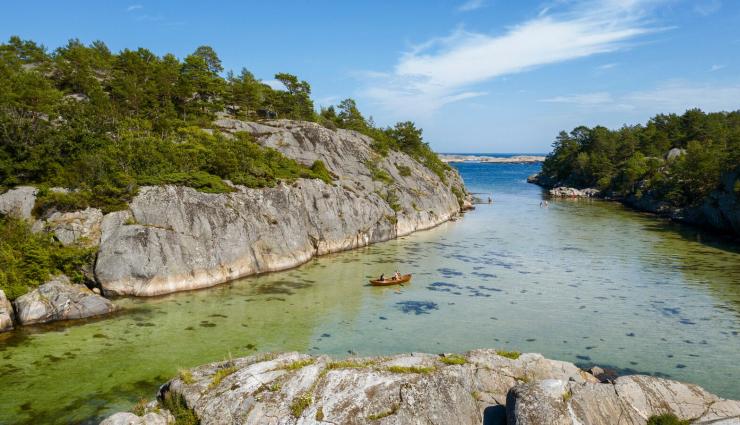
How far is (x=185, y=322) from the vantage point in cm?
2891

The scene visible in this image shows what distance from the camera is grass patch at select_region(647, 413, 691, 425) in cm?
1361

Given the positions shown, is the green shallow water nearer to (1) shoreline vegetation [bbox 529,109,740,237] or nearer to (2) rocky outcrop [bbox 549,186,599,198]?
(1) shoreline vegetation [bbox 529,109,740,237]

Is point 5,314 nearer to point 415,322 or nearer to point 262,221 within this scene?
point 262,221

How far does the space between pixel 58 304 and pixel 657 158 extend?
411ft

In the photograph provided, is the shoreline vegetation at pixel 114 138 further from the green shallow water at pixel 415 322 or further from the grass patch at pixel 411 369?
the grass patch at pixel 411 369

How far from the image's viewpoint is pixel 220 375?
15500 mm

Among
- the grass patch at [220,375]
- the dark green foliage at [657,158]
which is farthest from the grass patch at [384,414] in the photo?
the dark green foliage at [657,158]

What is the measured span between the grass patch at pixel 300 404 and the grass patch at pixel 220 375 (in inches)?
128

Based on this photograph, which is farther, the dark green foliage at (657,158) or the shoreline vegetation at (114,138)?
the dark green foliage at (657,158)

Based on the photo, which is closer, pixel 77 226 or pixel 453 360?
pixel 453 360

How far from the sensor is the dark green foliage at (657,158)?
75438 millimetres

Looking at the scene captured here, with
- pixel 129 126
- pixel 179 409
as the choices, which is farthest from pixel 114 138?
pixel 179 409

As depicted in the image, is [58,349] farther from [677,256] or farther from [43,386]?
[677,256]

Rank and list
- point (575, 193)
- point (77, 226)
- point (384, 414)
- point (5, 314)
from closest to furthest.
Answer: point (384, 414), point (5, 314), point (77, 226), point (575, 193)
